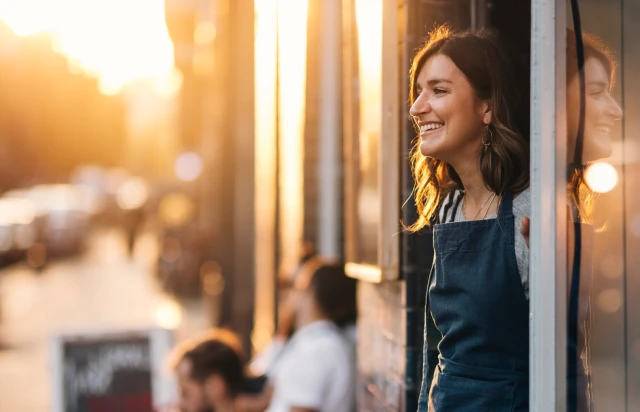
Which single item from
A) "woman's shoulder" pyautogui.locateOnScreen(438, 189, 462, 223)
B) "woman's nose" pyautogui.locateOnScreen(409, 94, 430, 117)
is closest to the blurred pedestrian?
"woman's shoulder" pyautogui.locateOnScreen(438, 189, 462, 223)

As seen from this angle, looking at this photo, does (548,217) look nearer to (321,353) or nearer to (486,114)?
(486,114)

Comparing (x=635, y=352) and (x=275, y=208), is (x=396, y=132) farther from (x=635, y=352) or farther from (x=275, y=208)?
(x=275, y=208)

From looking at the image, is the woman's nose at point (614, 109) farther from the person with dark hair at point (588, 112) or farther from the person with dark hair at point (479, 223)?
the person with dark hair at point (479, 223)

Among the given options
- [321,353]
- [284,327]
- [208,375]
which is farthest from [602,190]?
[284,327]

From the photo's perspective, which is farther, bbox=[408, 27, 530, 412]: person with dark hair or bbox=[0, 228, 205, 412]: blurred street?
bbox=[0, 228, 205, 412]: blurred street

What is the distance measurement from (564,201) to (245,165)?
856cm

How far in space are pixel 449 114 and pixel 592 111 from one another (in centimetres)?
32

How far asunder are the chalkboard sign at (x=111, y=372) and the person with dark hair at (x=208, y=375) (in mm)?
701

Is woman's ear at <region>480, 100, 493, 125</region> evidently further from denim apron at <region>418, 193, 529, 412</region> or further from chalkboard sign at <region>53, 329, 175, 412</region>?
chalkboard sign at <region>53, 329, 175, 412</region>

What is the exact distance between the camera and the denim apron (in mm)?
1848

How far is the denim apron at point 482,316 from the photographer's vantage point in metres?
1.85

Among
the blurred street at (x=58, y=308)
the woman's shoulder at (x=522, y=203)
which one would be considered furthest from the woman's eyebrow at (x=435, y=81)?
the blurred street at (x=58, y=308)

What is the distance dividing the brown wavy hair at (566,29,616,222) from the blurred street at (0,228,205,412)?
3.68 m

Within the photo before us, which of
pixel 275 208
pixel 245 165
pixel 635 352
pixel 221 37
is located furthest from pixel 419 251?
pixel 221 37
